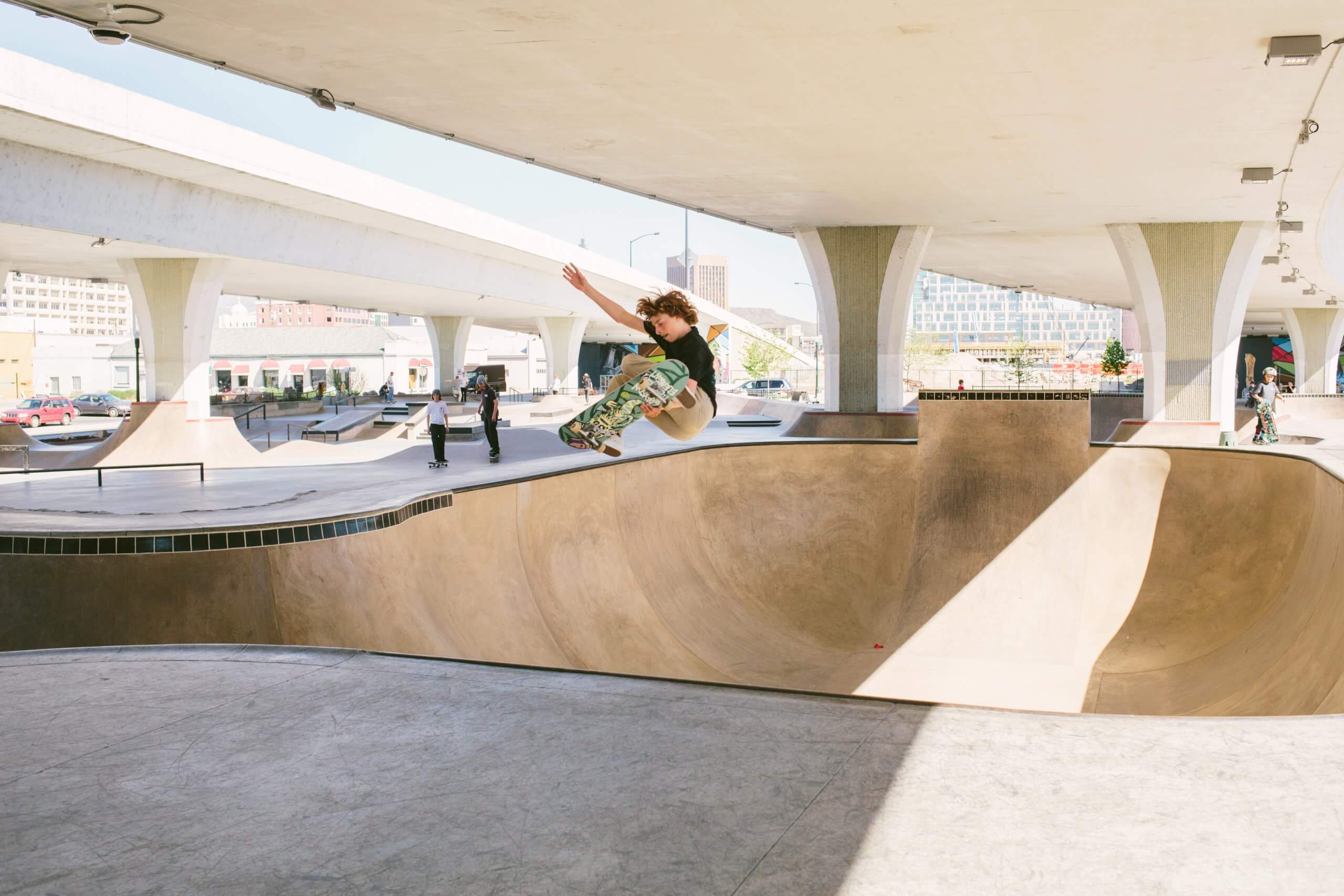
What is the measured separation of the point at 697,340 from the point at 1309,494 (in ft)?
28.6

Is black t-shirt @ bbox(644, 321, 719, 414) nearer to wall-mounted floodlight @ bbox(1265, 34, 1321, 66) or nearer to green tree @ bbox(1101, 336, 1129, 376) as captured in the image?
wall-mounted floodlight @ bbox(1265, 34, 1321, 66)

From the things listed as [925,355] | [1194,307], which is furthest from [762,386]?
[1194,307]

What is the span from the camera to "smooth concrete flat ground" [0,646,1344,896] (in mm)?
2680

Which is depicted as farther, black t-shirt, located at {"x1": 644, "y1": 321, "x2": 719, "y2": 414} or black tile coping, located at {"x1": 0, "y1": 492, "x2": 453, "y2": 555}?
black tile coping, located at {"x1": 0, "y1": 492, "x2": 453, "y2": 555}

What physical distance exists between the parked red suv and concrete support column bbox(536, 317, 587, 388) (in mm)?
24986

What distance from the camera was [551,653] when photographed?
362 inches

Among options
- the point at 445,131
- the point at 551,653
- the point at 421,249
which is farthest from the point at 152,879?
the point at 421,249

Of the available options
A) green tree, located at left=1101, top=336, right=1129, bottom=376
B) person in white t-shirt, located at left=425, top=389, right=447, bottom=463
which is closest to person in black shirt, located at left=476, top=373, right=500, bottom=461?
person in white t-shirt, located at left=425, top=389, right=447, bottom=463

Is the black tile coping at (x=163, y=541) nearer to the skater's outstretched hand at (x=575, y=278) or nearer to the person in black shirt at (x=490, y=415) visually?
the skater's outstretched hand at (x=575, y=278)

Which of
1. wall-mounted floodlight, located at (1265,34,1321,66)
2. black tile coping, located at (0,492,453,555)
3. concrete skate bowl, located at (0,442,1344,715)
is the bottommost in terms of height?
concrete skate bowl, located at (0,442,1344,715)

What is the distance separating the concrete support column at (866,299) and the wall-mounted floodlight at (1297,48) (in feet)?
45.8

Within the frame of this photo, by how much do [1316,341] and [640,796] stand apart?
6519 centimetres

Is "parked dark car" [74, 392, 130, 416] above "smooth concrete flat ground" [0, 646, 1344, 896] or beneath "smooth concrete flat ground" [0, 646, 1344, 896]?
above

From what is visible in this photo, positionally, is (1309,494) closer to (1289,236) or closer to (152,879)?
(152,879)
